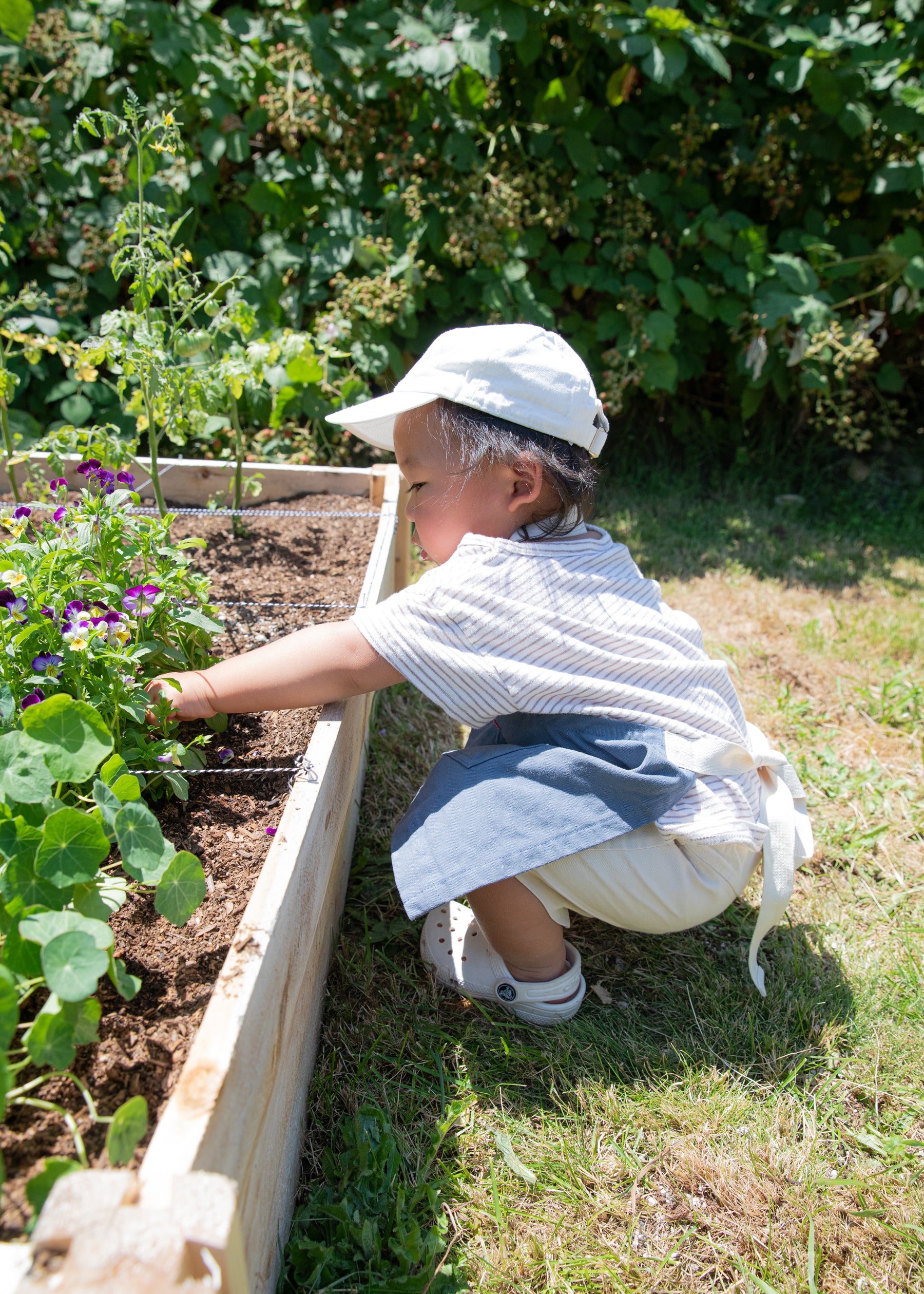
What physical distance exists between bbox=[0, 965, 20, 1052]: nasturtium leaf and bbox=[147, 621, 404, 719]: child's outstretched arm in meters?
0.58

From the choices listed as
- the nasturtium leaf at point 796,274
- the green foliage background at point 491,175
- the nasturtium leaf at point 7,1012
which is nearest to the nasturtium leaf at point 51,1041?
the nasturtium leaf at point 7,1012

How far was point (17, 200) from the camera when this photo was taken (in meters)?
3.08

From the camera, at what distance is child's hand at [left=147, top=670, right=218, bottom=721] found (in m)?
1.36

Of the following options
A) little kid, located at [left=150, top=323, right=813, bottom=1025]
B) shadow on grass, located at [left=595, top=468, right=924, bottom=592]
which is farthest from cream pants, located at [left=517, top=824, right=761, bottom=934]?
shadow on grass, located at [left=595, top=468, right=924, bottom=592]

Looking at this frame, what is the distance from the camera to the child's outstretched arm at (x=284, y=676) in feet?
4.44

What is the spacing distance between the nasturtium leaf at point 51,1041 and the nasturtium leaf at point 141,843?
17 centimetres

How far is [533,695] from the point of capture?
136 cm

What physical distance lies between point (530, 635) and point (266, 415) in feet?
5.71

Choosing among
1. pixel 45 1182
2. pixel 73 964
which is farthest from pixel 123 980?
pixel 45 1182

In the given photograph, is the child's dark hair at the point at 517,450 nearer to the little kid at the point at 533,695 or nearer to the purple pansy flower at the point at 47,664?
the little kid at the point at 533,695

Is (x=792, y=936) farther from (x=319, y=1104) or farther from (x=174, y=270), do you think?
(x=174, y=270)

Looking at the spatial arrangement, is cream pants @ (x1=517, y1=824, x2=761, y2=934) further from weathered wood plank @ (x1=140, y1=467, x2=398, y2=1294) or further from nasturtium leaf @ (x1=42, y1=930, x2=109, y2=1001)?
nasturtium leaf @ (x1=42, y1=930, x2=109, y2=1001)

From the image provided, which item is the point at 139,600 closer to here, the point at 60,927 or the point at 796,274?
the point at 60,927

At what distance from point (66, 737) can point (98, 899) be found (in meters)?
0.20
